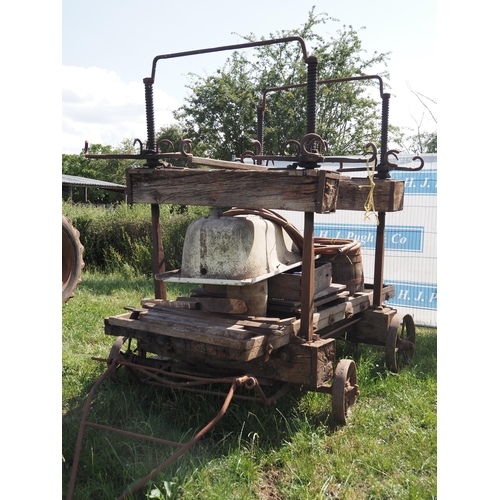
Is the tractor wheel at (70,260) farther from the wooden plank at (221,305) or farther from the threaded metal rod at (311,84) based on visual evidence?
the threaded metal rod at (311,84)

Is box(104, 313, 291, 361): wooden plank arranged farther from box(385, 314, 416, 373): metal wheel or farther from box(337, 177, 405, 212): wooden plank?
box(337, 177, 405, 212): wooden plank

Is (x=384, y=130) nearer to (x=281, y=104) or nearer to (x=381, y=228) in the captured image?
(x=381, y=228)

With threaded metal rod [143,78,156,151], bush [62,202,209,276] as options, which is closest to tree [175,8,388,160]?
bush [62,202,209,276]

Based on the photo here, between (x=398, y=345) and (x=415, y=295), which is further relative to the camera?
(x=415, y=295)

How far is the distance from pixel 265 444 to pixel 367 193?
272 cm

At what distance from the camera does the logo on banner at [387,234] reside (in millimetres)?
7859

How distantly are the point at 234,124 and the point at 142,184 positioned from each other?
45.1ft

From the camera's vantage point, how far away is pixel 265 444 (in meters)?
3.58

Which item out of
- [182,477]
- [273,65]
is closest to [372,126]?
[273,65]

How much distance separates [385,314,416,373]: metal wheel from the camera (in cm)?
501

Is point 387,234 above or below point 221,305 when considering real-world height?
above

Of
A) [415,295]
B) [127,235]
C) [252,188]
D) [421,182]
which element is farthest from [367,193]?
[127,235]

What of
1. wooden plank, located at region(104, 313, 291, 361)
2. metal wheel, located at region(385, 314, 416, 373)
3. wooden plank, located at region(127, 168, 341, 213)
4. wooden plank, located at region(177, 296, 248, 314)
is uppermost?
wooden plank, located at region(127, 168, 341, 213)

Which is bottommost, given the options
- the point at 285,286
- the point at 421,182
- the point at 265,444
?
the point at 265,444
